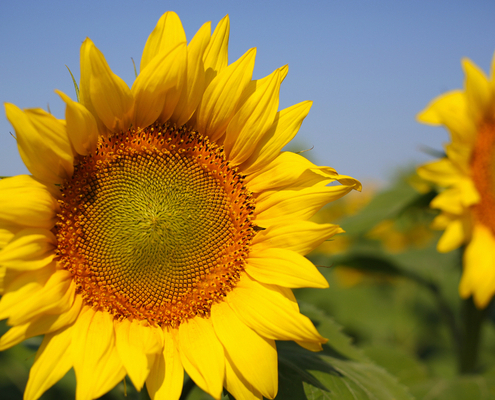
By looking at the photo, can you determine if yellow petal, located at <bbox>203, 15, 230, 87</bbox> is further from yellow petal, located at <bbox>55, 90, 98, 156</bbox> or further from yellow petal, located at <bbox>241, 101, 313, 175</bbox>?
yellow petal, located at <bbox>55, 90, 98, 156</bbox>

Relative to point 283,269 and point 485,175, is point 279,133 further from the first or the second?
point 485,175

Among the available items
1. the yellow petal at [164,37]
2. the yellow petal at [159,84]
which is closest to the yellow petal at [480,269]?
the yellow petal at [159,84]

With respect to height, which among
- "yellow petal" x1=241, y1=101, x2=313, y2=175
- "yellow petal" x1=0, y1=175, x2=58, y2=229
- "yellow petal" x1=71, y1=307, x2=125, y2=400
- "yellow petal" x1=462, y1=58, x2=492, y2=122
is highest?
"yellow petal" x1=462, y1=58, x2=492, y2=122

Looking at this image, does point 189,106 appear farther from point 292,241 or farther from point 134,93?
point 292,241

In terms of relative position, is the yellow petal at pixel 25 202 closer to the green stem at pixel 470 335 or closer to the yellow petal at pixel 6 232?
the yellow petal at pixel 6 232

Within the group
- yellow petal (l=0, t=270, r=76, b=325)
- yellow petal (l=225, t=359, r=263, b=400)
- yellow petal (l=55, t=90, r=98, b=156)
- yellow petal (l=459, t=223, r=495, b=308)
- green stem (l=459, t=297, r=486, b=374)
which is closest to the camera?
yellow petal (l=0, t=270, r=76, b=325)

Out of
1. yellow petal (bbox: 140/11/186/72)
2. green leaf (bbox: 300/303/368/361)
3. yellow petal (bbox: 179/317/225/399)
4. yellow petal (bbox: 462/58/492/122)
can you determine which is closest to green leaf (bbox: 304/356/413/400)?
green leaf (bbox: 300/303/368/361)
